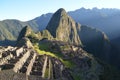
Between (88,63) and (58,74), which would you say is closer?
(58,74)

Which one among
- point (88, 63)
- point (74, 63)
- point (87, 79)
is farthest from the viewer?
point (88, 63)

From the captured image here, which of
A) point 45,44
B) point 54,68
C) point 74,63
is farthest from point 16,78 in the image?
point 45,44

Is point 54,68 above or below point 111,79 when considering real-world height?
above

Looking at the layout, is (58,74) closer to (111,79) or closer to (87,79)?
(87,79)

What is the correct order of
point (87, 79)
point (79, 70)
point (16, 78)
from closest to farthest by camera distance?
point (16, 78) < point (87, 79) < point (79, 70)

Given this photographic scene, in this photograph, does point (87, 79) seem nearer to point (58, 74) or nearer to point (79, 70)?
point (79, 70)

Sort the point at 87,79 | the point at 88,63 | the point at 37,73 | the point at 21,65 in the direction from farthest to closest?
the point at 88,63 → the point at 87,79 → the point at 21,65 → the point at 37,73

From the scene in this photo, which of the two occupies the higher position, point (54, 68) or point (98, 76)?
point (54, 68)

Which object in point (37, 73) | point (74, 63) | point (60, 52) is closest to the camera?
point (37, 73)

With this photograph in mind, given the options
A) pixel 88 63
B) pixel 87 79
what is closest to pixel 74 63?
pixel 88 63
